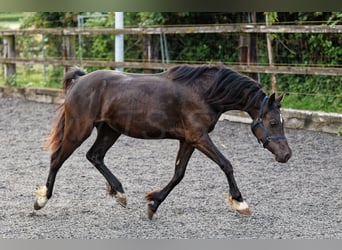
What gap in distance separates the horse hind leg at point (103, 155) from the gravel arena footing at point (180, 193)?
130mm

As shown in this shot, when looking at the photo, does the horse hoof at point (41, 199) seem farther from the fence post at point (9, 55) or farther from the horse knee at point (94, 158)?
the fence post at point (9, 55)

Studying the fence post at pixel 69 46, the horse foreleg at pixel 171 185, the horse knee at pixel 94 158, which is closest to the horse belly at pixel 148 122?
the horse foreleg at pixel 171 185

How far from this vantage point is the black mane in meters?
3.97

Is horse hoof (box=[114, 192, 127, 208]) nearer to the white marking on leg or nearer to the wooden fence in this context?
the white marking on leg

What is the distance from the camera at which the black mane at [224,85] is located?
397 centimetres

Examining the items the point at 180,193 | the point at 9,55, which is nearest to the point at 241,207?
the point at 180,193

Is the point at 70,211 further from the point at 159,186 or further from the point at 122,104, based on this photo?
the point at 159,186

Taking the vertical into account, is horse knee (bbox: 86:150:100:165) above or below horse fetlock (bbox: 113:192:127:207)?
above

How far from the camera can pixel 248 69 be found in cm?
856

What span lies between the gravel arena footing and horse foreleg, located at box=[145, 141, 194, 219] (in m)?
0.09

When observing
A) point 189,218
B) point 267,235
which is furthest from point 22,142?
point 267,235

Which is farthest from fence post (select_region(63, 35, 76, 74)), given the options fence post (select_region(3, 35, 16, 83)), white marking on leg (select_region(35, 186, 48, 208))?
white marking on leg (select_region(35, 186, 48, 208))

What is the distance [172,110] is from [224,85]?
39 centimetres

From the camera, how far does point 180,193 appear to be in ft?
16.4
